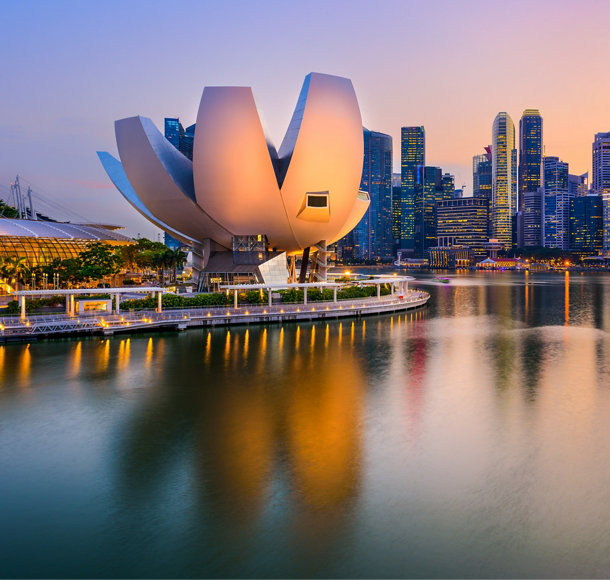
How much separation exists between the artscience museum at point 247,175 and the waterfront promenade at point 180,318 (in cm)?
1067

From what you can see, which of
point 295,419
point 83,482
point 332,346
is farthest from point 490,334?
point 83,482

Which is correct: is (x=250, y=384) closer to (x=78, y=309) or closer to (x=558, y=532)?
(x=558, y=532)

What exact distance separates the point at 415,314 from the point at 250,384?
28450mm

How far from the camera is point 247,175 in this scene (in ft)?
147

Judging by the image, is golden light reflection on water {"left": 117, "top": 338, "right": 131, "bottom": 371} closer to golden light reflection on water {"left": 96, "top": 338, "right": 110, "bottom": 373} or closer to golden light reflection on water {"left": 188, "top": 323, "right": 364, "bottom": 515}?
golden light reflection on water {"left": 96, "top": 338, "right": 110, "bottom": 373}

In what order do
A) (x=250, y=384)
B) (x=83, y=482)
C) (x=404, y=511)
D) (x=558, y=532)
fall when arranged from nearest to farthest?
(x=558, y=532)
(x=404, y=511)
(x=83, y=482)
(x=250, y=384)

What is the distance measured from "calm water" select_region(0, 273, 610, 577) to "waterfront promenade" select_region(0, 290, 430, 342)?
5259mm

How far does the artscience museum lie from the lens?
4306 cm

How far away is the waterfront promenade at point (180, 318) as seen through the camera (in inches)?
1216

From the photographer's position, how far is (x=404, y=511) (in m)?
10.9

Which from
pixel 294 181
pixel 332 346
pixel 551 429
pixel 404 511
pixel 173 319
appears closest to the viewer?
pixel 404 511

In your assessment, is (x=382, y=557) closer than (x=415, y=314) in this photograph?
Yes

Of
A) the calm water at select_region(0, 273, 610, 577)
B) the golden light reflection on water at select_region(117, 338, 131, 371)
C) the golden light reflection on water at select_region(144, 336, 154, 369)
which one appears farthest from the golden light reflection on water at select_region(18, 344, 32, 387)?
the golden light reflection on water at select_region(144, 336, 154, 369)

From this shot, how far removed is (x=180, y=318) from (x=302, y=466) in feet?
78.0
